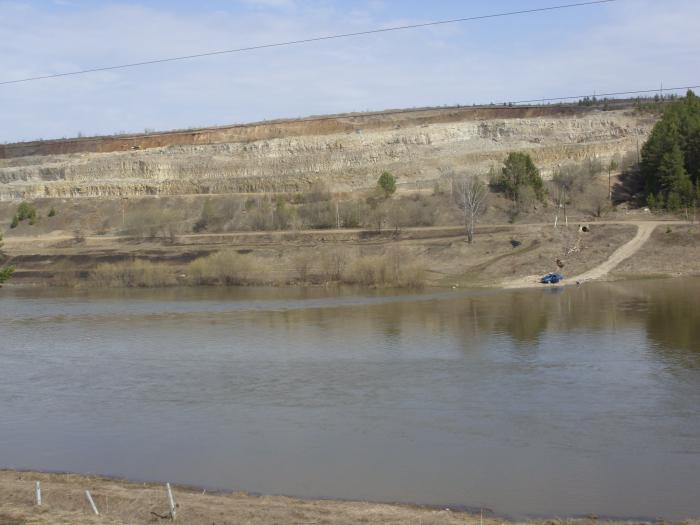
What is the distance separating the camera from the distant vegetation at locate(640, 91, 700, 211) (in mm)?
46812

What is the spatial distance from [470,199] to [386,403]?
96.9 ft

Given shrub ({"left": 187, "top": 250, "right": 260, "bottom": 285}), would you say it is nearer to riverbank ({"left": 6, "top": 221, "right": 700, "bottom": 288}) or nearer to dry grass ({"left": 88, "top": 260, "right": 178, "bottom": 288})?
riverbank ({"left": 6, "top": 221, "right": 700, "bottom": 288})

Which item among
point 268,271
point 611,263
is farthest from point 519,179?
point 268,271

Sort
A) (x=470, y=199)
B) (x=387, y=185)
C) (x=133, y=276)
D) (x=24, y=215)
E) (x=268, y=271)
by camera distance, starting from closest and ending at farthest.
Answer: (x=268, y=271), (x=133, y=276), (x=470, y=199), (x=387, y=185), (x=24, y=215)

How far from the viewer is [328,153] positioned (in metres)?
74.1

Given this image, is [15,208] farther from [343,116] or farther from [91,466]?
[91,466]

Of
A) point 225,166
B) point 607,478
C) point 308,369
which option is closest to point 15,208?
point 225,166

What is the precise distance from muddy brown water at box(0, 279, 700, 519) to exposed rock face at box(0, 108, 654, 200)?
117 feet

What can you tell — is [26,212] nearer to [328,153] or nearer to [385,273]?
[328,153]

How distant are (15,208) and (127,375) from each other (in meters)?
51.8

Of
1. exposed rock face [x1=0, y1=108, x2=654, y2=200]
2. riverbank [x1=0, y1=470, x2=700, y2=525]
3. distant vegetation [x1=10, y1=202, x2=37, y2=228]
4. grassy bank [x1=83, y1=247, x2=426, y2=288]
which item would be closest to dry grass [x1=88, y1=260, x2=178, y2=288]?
grassy bank [x1=83, y1=247, x2=426, y2=288]

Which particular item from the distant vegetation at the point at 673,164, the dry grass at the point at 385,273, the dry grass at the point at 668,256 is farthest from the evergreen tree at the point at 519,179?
the dry grass at the point at 385,273

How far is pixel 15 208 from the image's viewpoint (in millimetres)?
68188

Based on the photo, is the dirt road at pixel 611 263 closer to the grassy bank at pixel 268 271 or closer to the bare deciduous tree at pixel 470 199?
the grassy bank at pixel 268 271
